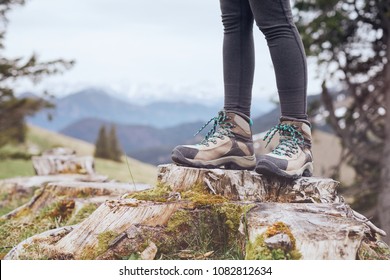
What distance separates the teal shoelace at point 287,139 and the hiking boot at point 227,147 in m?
0.17

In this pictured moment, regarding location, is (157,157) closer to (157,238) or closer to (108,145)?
(108,145)

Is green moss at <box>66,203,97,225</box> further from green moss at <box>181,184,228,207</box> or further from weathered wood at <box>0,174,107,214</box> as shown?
weathered wood at <box>0,174,107,214</box>

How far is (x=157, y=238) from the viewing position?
2762 mm

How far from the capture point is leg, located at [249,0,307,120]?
2916mm

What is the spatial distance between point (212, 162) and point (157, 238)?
24.6 inches

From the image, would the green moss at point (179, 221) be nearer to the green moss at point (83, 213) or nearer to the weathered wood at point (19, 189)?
the green moss at point (83, 213)

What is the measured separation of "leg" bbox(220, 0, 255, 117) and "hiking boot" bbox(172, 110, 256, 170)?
14 centimetres

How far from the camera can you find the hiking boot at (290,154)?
9.67 ft

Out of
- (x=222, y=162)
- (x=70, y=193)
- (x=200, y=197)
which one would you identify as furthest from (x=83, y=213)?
(x=200, y=197)

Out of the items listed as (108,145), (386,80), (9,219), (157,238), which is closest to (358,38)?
(386,80)

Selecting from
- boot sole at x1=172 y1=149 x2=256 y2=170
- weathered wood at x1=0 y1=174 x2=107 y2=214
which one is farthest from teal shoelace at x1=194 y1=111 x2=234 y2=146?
weathered wood at x1=0 y1=174 x2=107 y2=214

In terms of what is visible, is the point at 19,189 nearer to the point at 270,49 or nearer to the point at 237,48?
the point at 237,48
